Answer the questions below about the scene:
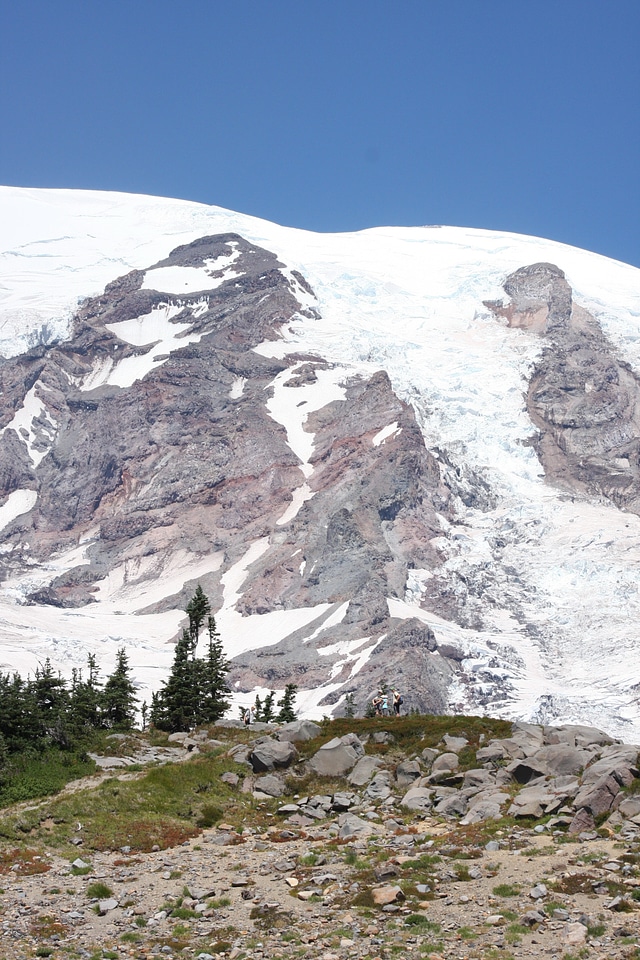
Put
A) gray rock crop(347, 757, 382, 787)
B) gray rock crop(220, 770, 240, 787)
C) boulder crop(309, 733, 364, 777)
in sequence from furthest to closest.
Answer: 1. boulder crop(309, 733, 364, 777)
2. gray rock crop(347, 757, 382, 787)
3. gray rock crop(220, 770, 240, 787)

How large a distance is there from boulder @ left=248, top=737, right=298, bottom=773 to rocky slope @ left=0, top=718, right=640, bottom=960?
0.35ft

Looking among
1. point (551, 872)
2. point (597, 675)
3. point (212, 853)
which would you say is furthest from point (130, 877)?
point (597, 675)

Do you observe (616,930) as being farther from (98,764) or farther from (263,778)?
(98,764)

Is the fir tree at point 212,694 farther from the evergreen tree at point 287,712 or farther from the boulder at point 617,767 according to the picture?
the boulder at point 617,767

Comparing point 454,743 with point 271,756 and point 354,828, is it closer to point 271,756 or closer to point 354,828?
point 271,756

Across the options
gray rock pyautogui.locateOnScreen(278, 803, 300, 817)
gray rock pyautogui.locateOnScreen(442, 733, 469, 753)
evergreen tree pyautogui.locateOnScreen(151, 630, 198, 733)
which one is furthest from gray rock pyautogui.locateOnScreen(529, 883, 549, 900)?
evergreen tree pyautogui.locateOnScreen(151, 630, 198, 733)

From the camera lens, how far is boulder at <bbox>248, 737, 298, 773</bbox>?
40000 mm

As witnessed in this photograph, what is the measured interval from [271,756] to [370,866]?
13269 millimetres

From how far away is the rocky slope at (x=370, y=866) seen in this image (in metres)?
22.5

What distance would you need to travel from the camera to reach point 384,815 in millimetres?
33531

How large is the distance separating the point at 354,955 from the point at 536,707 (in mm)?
160964

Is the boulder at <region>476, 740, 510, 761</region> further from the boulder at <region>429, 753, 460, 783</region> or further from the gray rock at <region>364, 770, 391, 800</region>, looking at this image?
the gray rock at <region>364, 770, 391, 800</region>

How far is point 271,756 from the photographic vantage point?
4028cm

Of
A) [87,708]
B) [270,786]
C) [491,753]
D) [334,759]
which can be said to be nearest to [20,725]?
[87,708]
